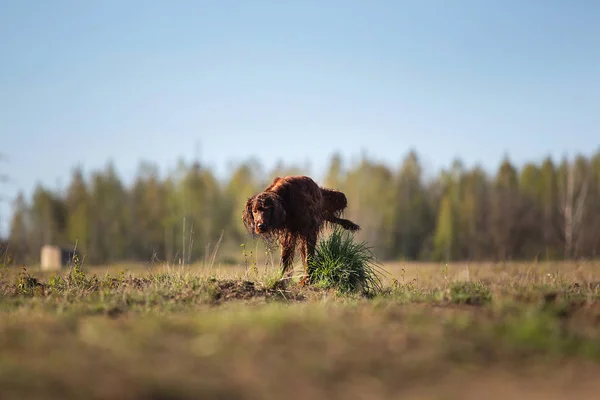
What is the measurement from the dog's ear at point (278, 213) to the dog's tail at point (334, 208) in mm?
1987

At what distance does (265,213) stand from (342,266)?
191cm

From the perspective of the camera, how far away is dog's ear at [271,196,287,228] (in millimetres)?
11766

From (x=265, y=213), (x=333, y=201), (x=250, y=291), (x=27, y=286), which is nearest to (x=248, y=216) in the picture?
(x=265, y=213)

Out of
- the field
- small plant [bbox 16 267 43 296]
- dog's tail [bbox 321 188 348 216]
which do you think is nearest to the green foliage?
the field

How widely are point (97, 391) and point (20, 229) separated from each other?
73.7m

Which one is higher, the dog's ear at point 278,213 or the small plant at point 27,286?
the dog's ear at point 278,213

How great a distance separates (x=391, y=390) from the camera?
5125mm

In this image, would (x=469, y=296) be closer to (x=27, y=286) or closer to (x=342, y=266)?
(x=342, y=266)

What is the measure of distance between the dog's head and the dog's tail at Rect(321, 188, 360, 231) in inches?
80.3

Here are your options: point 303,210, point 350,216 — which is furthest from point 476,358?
point 350,216

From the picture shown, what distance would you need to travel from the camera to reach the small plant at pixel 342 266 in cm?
1210

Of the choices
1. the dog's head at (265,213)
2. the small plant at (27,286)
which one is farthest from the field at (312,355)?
the dog's head at (265,213)

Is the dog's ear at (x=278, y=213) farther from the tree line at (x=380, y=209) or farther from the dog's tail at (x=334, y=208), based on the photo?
the tree line at (x=380, y=209)

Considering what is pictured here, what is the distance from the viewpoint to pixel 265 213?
11641 mm
